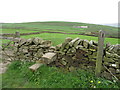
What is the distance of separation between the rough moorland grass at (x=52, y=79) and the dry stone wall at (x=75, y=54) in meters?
0.40

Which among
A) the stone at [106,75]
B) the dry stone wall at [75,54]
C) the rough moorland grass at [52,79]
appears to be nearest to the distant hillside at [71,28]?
the dry stone wall at [75,54]

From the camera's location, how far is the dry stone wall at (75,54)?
3879 mm

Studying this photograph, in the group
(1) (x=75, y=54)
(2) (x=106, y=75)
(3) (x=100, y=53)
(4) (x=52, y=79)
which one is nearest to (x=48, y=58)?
(4) (x=52, y=79)

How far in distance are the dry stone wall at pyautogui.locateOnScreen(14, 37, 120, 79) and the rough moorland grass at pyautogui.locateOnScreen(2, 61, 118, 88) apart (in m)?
0.40

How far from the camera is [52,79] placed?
4020 mm

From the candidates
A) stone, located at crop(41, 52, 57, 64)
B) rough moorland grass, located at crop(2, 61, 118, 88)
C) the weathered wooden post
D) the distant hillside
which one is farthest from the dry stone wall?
the distant hillside

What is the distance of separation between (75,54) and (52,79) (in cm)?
176

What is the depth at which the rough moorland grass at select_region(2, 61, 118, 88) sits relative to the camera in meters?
3.67

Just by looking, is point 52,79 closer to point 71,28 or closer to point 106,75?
point 106,75

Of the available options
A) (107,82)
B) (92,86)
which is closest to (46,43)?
(92,86)

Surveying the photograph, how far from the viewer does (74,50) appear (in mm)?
4512

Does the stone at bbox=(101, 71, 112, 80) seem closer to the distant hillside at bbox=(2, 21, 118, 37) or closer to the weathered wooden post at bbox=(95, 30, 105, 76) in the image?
the weathered wooden post at bbox=(95, 30, 105, 76)

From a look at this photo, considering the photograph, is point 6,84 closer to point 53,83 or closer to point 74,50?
point 53,83

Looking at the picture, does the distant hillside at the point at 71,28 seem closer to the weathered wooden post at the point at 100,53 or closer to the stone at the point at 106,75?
the weathered wooden post at the point at 100,53
